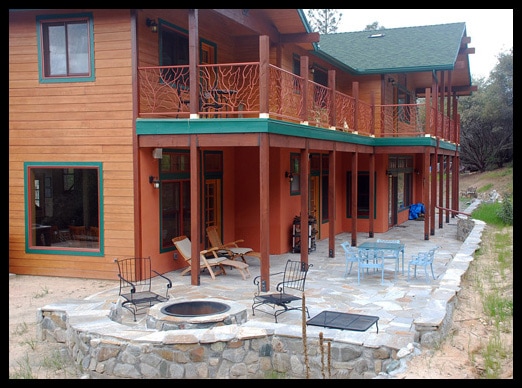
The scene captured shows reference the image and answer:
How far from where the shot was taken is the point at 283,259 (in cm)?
1303

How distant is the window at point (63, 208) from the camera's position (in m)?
10.8

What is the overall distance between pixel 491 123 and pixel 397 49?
75.2 ft

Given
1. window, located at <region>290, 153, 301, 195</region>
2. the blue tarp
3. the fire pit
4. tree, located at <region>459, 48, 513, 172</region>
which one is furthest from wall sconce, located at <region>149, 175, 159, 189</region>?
tree, located at <region>459, 48, 513, 172</region>

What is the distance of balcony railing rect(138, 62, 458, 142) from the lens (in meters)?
10.3

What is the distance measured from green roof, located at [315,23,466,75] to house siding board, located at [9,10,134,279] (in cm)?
681

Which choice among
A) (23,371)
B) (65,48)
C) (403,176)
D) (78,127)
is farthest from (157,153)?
(403,176)

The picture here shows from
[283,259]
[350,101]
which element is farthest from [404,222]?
[283,259]

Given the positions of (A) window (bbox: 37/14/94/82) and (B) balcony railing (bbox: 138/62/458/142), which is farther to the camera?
(A) window (bbox: 37/14/94/82)

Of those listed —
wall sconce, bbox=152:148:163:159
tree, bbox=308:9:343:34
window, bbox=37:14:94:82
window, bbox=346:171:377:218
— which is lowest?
window, bbox=346:171:377:218

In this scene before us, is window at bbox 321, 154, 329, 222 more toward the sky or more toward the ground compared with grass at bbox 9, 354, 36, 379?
more toward the sky

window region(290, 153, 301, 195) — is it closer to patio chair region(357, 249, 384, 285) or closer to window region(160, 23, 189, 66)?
patio chair region(357, 249, 384, 285)

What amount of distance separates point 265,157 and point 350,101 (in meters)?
6.11
